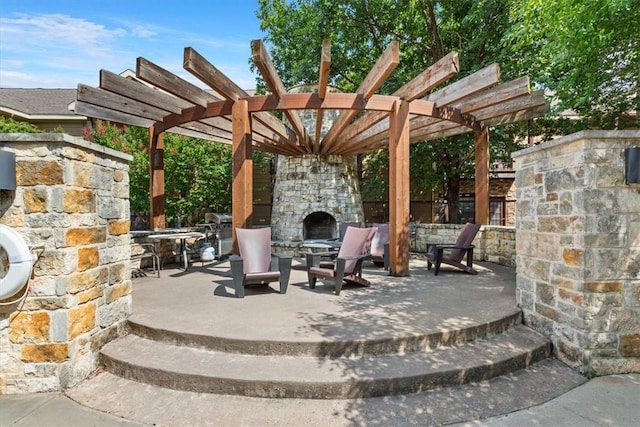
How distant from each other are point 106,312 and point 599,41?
750cm

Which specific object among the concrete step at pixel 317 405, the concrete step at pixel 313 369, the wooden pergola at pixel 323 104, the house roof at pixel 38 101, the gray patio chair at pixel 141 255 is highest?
the house roof at pixel 38 101

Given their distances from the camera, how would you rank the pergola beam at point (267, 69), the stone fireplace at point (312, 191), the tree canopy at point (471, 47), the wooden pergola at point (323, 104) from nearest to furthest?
the pergola beam at point (267, 69) → the wooden pergola at point (323, 104) → the tree canopy at point (471, 47) → the stone fireplace at point (312, 191)

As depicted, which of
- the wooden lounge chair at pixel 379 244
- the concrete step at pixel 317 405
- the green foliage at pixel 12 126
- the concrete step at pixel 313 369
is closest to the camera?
the concrete step at pixel 317 405

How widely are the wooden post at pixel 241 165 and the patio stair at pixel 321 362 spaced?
7.95 ft

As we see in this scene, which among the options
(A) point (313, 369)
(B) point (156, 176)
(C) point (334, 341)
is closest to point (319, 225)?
(B) point (156, 176)

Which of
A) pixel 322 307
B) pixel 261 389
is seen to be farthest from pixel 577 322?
pixel 261 389

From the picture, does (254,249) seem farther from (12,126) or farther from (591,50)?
(12,126)

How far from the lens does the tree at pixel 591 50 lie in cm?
493

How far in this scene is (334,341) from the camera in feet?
9.60

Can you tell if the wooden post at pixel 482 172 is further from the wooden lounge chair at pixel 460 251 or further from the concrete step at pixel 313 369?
the concrete step at pixel 313 369

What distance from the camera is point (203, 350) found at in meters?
3.04

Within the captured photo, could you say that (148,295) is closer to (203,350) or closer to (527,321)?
(203,350)

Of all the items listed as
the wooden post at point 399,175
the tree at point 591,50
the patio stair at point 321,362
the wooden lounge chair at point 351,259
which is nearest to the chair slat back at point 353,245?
the wooden lounge chair at point 351,259

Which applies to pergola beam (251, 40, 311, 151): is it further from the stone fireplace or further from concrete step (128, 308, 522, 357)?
concrete step (128, 308, 522, 357)
